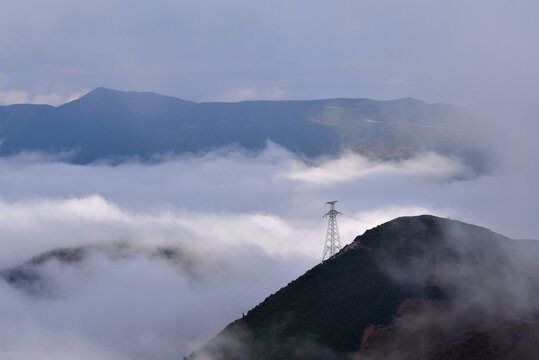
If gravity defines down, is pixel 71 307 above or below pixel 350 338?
above

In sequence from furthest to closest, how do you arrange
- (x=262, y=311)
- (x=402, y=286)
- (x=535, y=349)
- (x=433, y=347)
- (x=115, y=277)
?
(x=115, y=277), (x=262, y=311), (x=402, y=286), (x=433, y=347), (x=535, y=349)

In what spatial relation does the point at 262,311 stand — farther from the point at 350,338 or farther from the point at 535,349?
the point at 535,349

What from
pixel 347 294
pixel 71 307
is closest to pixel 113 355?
pixel 71 307

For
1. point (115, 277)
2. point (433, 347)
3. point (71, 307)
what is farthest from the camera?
point (115, 277)

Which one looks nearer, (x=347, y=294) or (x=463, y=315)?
(x=463, y=315)

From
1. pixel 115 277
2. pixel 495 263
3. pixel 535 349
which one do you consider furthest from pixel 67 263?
pixel 535 349

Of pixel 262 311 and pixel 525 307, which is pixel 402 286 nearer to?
pixel 525 307

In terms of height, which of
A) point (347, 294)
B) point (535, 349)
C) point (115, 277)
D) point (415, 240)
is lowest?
point (535, 349)
